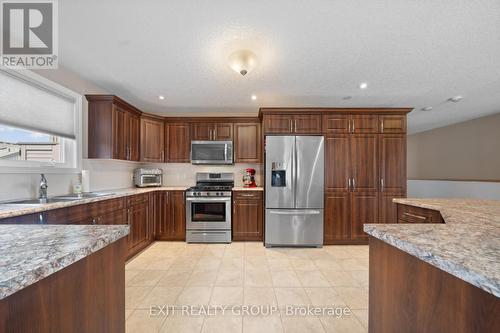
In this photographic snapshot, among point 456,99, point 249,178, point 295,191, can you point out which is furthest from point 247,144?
point 456,99

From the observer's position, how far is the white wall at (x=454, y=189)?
4148 millimetres

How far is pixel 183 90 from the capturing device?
3025 mm

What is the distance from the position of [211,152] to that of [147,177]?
1283 mm

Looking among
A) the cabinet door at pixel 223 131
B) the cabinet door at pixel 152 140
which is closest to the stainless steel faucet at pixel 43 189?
the cabinet door at pixel 152 140

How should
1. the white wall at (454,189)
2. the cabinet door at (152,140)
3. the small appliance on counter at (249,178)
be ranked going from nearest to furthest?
the cabinet door at (152,140) → the small appliance on counter at (249,178) → the white wall at (454,189)

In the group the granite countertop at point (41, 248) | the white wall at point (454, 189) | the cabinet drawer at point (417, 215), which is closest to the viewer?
the granite countertop at point (41, 248)

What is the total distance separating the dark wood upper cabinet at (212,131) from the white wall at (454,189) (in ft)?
18.0

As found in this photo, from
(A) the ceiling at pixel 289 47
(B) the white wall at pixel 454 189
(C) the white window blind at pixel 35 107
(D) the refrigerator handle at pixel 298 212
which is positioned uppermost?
(A) the ceiling at pixel 289 47

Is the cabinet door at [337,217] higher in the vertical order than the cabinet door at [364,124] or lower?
lower

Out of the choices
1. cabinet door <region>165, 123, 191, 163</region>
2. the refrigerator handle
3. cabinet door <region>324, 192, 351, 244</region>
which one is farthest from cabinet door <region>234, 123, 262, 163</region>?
Answer: cabinet door <region>324, 192, 351, 244</region>

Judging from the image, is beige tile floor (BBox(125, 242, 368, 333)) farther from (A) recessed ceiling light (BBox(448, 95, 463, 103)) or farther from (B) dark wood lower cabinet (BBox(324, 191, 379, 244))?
(A) recessed ceiling light (BBox(448, 95, 463, 103))

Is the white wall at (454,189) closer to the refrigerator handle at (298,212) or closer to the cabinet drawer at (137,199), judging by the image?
the refrigerator handle at (298,212)

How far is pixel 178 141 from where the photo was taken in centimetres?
391

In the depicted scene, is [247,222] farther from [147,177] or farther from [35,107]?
[35,107]
